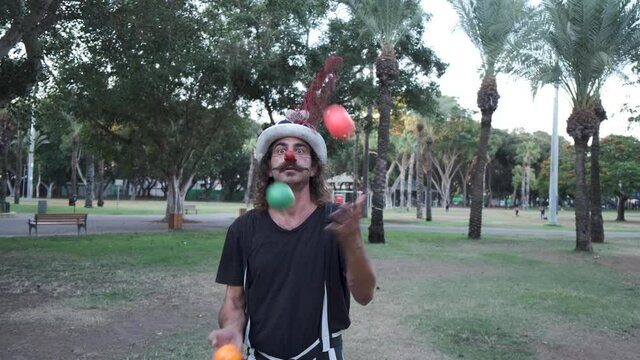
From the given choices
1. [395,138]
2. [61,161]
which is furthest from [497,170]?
[61,161]

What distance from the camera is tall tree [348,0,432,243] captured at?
18844mm

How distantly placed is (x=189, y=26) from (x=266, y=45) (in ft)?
33.1

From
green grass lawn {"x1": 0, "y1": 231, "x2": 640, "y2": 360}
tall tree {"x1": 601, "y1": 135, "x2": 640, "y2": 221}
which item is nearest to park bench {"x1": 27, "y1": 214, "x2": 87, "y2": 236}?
green grass lawn {"x1": 0, "y1": 231, "x2": 640, "y2": 360}

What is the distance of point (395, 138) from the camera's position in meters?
57.8

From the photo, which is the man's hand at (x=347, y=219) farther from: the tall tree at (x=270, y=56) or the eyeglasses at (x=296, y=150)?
the tall tree at (x=270, y=56)

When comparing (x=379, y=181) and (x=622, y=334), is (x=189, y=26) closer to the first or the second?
(x=379, y=181)

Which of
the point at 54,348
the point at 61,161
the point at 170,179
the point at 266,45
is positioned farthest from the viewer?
the point at 61,161

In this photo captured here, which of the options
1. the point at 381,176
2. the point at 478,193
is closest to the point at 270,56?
the point at 381,176

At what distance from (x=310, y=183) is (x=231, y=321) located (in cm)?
70

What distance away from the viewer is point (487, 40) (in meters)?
20.9

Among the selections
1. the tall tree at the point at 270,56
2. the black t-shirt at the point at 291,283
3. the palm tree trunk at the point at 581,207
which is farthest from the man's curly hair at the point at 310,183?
the tall tree at the point at 270,56

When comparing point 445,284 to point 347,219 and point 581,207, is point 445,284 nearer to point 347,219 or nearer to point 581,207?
point 581,207

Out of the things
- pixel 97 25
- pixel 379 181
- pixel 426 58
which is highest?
pixel 426 58

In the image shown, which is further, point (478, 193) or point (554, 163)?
point (554, 163)
